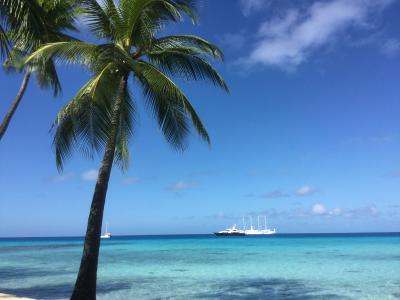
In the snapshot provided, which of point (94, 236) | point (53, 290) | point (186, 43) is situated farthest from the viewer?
point (53, 290)

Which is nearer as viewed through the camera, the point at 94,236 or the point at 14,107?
the point at 94,236

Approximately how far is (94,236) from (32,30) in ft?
15.6

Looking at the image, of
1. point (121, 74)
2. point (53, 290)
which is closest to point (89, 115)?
point (121, 74)

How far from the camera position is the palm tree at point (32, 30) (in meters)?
9.30

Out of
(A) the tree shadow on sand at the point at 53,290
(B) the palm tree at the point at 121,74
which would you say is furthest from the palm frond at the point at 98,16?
(A) the tree shadow on sand at the point at 53,290

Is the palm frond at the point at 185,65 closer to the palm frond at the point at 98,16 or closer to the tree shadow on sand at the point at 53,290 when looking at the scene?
the palm frond at the point at 98,16

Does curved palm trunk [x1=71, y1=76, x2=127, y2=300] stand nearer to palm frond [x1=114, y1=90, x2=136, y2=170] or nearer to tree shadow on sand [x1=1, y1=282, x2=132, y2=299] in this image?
palm frond [x1=114, y1=90, x2=136, y2=170]

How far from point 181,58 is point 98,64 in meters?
2.11

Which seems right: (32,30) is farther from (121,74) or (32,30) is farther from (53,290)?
(53,290)

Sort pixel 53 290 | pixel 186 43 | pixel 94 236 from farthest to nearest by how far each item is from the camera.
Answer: pixel 53 290, pixel 186 43, pixel 94 236

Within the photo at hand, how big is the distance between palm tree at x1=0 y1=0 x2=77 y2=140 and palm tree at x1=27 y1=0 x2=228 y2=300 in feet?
2.20

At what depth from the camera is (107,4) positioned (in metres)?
11.1

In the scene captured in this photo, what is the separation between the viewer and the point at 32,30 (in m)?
10.0

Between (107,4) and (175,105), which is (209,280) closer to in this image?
(175,105)
